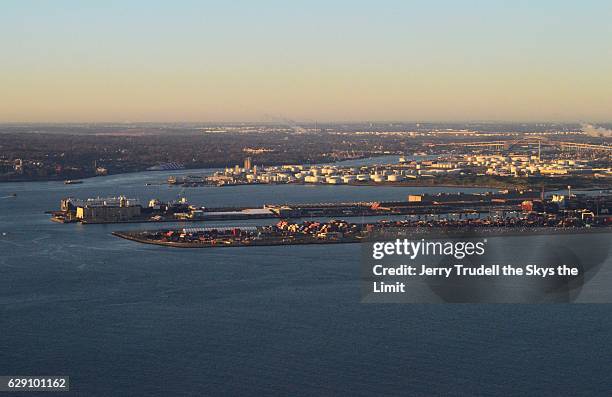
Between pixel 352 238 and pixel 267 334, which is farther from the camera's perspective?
pixel 352 238

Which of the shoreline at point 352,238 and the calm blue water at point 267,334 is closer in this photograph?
the calm blue water at point 267,334

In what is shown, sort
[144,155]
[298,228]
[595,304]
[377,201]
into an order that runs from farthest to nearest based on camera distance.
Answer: [144,155]
[377,201]
[298,228]
[595,304]

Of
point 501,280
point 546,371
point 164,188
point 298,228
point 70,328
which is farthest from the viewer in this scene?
point 164,188

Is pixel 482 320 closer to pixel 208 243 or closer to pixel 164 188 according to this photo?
pixel 208 243

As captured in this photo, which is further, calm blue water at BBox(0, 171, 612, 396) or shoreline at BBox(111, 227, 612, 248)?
shoreline at BBox(111, 227, 612, 248)

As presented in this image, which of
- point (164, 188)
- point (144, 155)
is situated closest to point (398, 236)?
point (164, 188)

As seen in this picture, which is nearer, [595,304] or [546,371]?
[546,371]

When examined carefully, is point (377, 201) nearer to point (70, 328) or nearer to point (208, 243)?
point (208, 243)
